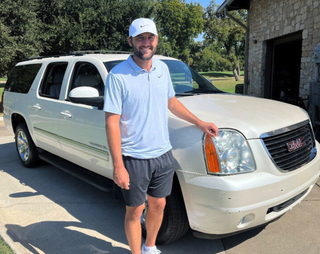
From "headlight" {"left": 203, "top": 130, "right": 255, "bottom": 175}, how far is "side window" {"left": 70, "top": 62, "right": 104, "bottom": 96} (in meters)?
1.79

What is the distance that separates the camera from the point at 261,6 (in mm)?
10797

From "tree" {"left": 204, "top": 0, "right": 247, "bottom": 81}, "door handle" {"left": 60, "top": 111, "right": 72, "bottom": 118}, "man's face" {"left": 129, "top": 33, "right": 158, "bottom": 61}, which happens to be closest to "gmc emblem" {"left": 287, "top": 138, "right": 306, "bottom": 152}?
"man's face" {"left": 129, "top": 33, "right": 158, "bottom": 61}

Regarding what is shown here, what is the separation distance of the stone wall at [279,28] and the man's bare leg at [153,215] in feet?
22.0

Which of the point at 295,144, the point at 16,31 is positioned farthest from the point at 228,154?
the point at 16,31

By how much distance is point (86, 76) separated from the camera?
3.97 meters

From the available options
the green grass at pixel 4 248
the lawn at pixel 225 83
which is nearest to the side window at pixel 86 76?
the green grass at pixel 4 248

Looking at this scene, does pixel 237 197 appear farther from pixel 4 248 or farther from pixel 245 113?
pixel 4 248

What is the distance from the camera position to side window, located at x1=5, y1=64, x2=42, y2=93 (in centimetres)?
509

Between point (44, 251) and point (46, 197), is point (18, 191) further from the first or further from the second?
point (44, 251)

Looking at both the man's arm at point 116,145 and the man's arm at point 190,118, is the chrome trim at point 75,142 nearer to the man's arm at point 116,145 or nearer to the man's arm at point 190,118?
the man's arm at point 190,118

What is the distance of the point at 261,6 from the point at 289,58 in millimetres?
2216

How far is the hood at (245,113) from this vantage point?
2.54m

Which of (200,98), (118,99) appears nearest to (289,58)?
(200,98)

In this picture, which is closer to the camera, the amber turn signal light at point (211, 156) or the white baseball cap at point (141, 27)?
the white baseball cap at point (141, 27)
